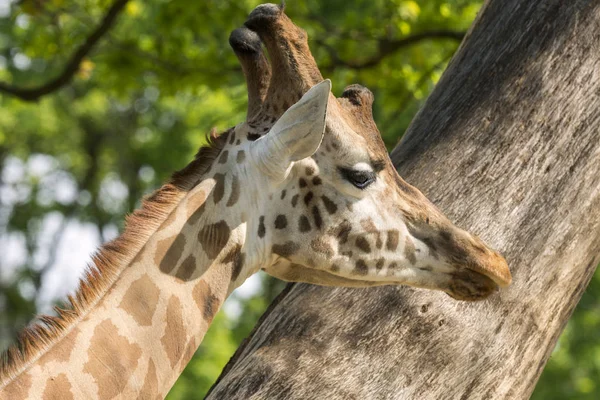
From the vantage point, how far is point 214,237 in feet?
11.1

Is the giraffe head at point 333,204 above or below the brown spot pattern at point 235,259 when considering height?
above

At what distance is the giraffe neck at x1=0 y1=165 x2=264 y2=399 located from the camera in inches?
120

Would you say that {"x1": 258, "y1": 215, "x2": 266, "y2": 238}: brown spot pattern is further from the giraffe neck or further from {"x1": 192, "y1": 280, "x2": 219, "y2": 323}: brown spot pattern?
{"x1": 192, "y1": 280, "x2": 219, "y2": 323}: brown spot pattern

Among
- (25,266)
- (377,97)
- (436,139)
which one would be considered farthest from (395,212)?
(25,266)

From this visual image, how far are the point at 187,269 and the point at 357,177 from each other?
762mm

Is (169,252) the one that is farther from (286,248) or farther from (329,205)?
(329,205)

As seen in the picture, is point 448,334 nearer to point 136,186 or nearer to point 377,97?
point 377,97

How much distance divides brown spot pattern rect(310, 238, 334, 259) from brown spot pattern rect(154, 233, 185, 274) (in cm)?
52

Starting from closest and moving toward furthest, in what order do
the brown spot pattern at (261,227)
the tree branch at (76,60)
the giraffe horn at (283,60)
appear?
the brown spot pattern at (261,227) → the giraffe horn at (283,60) → the tree branch at (76,60)

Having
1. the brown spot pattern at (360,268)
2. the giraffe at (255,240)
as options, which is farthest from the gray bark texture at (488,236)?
the brown spot pattern at (360,268)

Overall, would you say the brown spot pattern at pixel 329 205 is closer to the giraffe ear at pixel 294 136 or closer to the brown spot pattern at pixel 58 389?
the giraffe ear at pixel 294 136

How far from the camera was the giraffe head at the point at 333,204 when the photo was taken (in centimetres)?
348

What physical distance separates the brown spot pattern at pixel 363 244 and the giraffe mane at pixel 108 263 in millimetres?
665

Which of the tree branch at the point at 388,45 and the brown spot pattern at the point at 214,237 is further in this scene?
the tree branch at the point at 388,45
